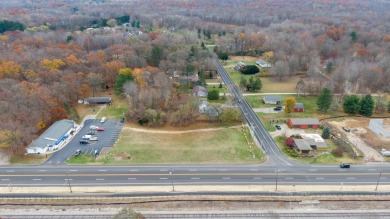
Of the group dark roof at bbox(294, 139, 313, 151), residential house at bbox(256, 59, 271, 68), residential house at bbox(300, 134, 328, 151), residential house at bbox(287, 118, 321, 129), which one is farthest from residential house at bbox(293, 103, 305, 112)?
residential house at bbox(256, 59, 271, 68)

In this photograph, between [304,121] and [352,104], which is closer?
[304,121]

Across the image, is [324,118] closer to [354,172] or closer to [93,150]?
[354,172]

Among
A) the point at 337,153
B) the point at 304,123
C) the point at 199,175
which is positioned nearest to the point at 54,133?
the point at 199,175

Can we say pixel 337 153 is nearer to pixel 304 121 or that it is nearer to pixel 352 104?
pixel 304 121

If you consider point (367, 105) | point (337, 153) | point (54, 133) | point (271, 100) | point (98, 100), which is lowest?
point (337, 153)

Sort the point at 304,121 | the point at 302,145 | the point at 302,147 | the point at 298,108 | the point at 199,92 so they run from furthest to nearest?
the point at 199,92, the point at 298,108, the point at 304,121, the point at 302,145, the point at 302,147

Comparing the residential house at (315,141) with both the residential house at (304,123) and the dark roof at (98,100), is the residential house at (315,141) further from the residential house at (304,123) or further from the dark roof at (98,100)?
the dark roof at (98,100)

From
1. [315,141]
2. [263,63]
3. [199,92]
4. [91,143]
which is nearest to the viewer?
[315,141]

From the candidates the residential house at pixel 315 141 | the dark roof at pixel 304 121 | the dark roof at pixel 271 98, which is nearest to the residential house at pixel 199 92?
the dark roof at pixel 271 98
